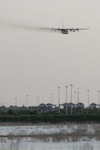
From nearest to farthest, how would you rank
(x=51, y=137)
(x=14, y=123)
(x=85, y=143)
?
(x=85, y=143)
(x=51, y=137)
(x=14, y=123)

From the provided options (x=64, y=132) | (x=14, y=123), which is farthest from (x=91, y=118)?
(x=64, y=132)

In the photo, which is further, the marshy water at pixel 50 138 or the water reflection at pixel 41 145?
the marshy water at pixel 50 138

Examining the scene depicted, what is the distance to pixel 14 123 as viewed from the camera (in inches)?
3548

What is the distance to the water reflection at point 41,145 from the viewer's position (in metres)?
63.7

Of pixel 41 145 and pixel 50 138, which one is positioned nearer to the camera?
pixel 41 145

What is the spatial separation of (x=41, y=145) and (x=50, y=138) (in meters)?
6.54

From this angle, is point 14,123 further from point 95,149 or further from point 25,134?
point 95,149

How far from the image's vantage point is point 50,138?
238ft

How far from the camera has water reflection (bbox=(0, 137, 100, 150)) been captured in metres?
63.7

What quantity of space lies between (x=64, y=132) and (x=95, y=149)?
524 inches

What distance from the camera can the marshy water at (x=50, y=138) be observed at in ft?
213

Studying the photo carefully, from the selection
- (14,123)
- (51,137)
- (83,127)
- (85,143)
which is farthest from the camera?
(14,123)

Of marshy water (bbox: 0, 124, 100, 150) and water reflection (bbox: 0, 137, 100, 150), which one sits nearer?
water reflection (bbox: 0, 137, 100, 150)

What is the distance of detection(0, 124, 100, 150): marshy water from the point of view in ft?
213
